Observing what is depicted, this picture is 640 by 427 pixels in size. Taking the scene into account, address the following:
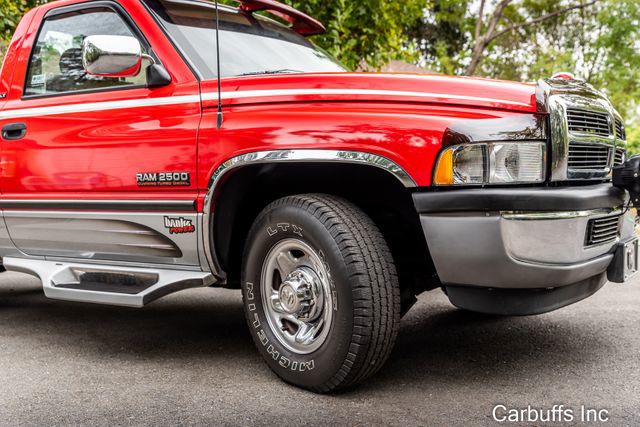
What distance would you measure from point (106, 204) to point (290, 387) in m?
1.36

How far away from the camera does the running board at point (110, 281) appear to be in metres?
3.37

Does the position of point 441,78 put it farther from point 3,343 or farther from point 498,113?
point 3,343

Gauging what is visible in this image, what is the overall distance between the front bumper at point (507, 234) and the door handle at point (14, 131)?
2.43 meters


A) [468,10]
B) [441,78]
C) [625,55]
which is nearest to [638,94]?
[625,55]

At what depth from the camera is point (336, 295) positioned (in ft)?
9.43

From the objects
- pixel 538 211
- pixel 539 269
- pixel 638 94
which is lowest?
pixel 638 94

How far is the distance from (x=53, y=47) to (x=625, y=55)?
16.0 m

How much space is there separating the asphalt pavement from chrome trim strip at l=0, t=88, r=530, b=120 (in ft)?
4.08

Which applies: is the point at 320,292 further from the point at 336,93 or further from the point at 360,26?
the point at 360,26

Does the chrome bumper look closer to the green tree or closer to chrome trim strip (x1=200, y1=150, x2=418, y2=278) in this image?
chrome trim strip (x1=200, y1=150, x2=418, y2=278)

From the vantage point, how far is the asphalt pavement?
273cm

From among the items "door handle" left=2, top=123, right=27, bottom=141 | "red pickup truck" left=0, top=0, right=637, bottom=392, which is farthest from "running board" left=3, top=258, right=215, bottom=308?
"door handle" left=2, top=123, right=27, bottom=141

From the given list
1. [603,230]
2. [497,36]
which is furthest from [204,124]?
[497,36]

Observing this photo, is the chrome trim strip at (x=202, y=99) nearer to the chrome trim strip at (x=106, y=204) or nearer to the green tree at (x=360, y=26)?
the chrome trim strip at (x=106, y=204)
